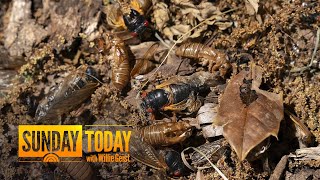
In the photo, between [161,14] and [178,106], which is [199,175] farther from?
[161,14]

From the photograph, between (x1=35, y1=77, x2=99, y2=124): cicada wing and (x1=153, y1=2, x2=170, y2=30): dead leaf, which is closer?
(x1=35, y1=77, x2=99, y2=124): cicada wing

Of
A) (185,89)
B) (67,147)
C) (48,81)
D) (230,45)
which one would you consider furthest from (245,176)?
(48,81)

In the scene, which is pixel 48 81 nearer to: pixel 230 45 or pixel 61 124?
pixel 61 124

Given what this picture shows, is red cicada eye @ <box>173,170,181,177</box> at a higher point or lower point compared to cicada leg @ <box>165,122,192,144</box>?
lower

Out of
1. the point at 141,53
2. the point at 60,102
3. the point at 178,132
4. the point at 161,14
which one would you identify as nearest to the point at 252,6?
the point at 161,14

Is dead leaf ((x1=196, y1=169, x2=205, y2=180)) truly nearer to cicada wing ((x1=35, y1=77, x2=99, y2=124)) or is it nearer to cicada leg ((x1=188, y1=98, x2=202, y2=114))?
cicada leg ((x1=188, y1=98, x2=202, y2=114))

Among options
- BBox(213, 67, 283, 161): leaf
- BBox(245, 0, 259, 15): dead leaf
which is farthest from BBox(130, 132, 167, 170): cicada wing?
BBox(245, 0, 259, 15): dead leaf
